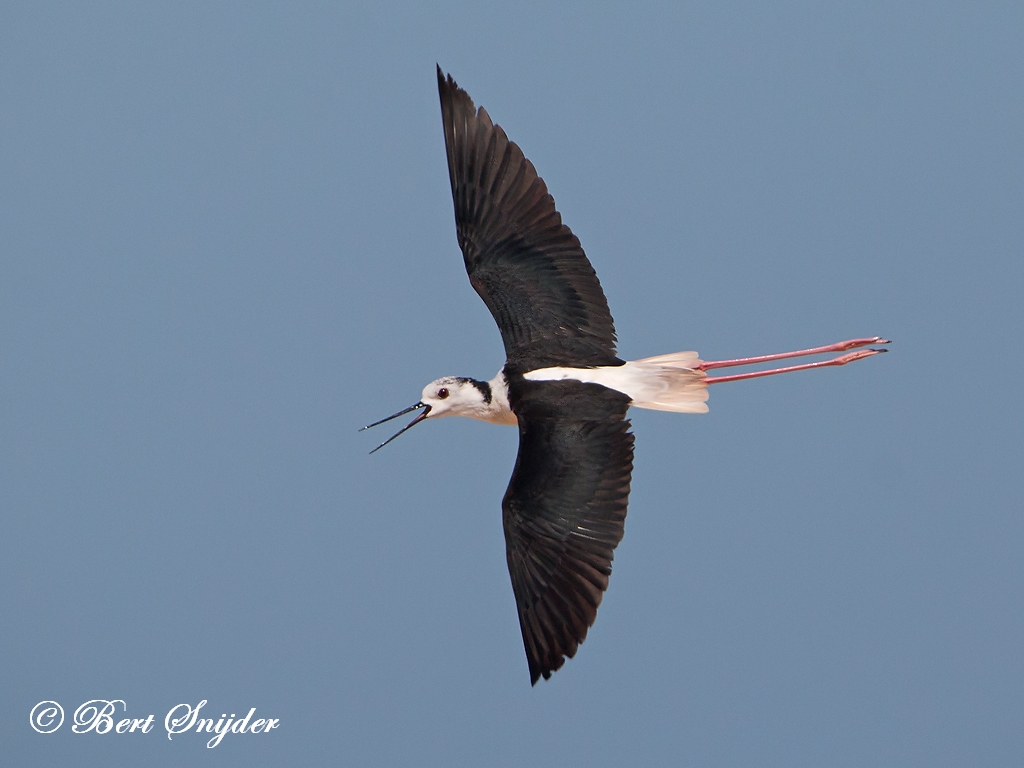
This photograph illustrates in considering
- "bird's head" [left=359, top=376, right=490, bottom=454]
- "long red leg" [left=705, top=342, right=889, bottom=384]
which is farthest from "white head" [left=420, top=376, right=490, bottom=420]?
"long red leg" [left=705, top=342, right=889, bottom=384]

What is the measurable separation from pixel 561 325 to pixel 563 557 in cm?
148

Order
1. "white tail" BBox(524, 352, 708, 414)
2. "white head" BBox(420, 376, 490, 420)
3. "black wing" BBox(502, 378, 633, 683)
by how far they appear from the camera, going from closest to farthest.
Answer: "black wing" BBox(502, 378, 633, 683) → "white tail" BBox(524, 352, 708, 414) → "white head" BBox(420, 376, 490, 420)

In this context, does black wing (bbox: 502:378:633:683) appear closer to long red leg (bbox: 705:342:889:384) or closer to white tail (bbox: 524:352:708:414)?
white tail (bbox: 524:352:708:414)

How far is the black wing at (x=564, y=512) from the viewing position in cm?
636

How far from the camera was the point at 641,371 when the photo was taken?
289 inches

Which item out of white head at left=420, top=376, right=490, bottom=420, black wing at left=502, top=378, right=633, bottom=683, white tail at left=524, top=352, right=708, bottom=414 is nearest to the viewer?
black wing at left=502, top=378, right=633, bottom=683

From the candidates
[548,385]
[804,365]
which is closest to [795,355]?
[804,365]

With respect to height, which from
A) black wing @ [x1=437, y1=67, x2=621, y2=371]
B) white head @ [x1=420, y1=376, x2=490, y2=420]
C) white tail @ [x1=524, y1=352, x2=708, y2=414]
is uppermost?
black wing @ [x1=437, y1=67, x2=621, y2=371]

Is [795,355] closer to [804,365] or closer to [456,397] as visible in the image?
[804,365]

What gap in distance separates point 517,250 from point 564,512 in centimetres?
169

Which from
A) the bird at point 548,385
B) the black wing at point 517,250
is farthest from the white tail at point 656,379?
the black wing at point 517,250

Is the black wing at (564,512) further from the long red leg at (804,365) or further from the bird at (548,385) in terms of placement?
the long red leg at (804,365)

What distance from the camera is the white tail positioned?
720cm

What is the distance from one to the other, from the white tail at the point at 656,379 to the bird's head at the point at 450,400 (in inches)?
13.1
